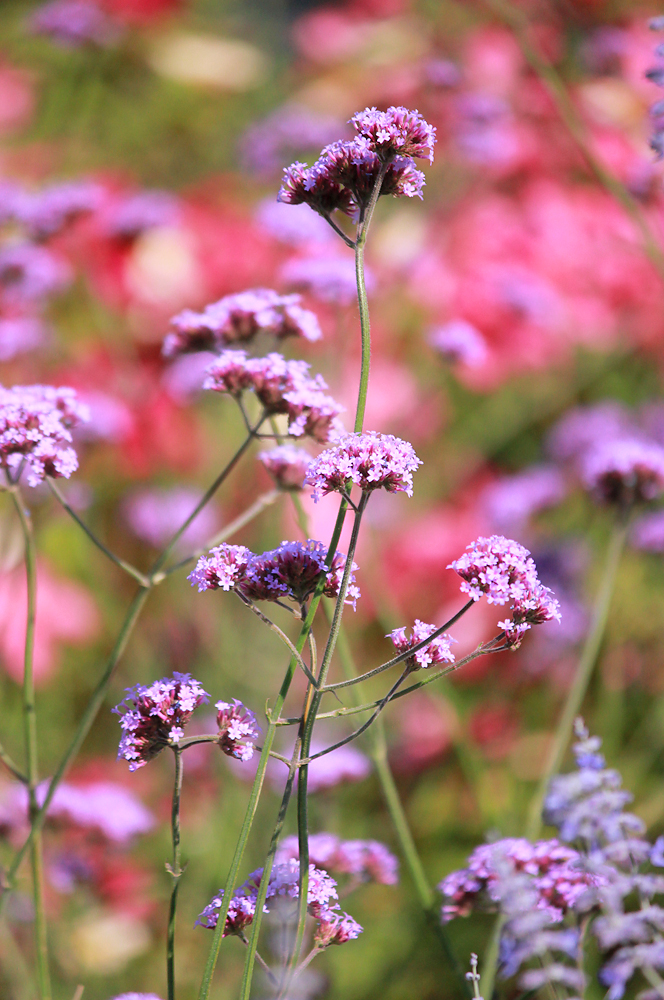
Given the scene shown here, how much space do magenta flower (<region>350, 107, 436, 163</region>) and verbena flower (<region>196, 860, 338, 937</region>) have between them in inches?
12.9

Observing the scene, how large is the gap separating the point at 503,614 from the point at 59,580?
69cm

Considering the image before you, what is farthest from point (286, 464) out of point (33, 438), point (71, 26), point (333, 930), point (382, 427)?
point (71, 26)

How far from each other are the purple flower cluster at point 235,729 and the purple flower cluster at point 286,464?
0.56 ft

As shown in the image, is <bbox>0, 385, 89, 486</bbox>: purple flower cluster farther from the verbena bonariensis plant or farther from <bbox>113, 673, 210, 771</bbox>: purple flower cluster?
<bbox>113, 673, 210, 771</bbox>: purple flower cluster

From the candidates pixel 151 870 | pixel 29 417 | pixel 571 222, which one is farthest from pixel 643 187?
pixel 151 870

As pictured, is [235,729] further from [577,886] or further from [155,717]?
[577,886]

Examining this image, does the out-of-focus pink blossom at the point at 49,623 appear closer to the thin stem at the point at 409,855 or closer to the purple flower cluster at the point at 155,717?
the thin stem at the point at 409,855

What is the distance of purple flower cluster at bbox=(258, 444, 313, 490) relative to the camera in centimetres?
57

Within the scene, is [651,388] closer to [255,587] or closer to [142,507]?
[142,507]

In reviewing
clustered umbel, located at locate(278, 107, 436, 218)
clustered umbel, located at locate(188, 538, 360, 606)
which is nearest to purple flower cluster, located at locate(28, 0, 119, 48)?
clustered umbel, located at locate(278, 107, 436, 218)

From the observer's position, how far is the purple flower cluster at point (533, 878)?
46 centimetres

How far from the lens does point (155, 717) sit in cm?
43

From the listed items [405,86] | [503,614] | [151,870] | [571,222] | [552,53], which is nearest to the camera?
[151,870]

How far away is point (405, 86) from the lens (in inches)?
68.9
